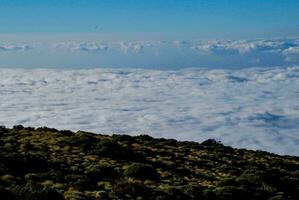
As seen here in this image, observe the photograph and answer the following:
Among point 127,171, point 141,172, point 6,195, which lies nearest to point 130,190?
point 127,171

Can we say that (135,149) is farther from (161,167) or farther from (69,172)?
(69,172)

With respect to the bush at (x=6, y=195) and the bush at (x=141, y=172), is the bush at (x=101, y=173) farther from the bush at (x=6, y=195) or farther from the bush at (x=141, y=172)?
the bush at (x=6, y=195)

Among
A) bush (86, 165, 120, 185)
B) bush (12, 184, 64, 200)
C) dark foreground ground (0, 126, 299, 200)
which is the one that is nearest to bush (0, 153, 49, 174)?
dark foreground ground (0, 126, 299, 200)

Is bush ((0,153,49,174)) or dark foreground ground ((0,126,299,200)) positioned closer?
dark foreground ground ((0,126,299,200))

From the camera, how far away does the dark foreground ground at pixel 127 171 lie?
2047 centimetres

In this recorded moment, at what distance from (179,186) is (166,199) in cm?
333

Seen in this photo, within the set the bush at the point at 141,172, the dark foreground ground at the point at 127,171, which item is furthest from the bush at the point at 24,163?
the bush at the point at 141,172

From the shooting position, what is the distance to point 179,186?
905 inches

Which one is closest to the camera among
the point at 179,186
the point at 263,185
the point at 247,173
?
the point at 179,186

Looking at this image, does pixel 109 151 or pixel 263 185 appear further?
pixel 109 151

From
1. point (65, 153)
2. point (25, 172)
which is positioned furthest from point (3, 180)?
point (65, 153)

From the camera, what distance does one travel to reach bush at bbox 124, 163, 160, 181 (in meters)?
→ 24.8

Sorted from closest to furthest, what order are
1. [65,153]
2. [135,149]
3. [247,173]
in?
[247,173] < [65,153] < [135,149]

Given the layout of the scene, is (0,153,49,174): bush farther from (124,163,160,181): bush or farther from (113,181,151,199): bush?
(113,181,151,199): bush
